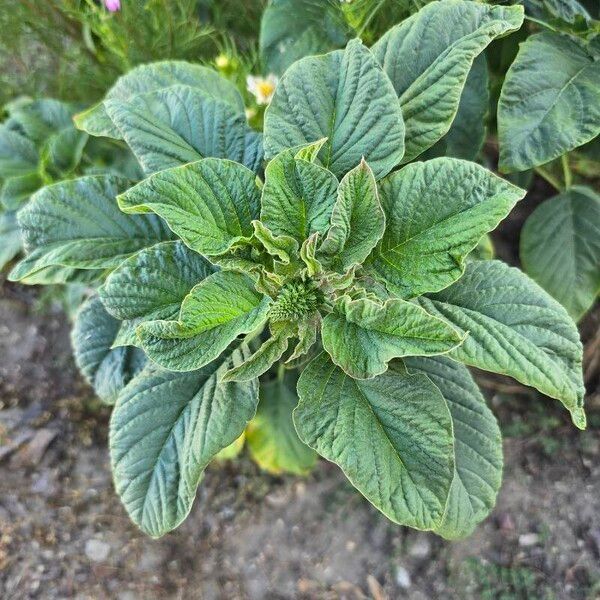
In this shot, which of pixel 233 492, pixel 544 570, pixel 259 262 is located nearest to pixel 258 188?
pixel 259 262

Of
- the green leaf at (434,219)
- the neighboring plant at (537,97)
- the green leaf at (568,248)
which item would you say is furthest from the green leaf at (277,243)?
the green leaf at (568,248)

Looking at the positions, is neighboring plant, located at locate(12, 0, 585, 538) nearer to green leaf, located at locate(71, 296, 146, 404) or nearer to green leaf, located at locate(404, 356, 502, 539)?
green leaf, located at locate(404, 356, 502, 539)

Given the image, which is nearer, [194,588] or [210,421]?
[210,421]

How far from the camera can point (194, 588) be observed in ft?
4.88

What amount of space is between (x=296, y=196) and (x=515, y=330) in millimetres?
315

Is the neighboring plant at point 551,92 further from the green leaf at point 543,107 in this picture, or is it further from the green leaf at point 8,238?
the green leaf at point 8,238

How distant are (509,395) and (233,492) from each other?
0.72m

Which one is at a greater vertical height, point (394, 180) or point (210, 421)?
point (394, 180)

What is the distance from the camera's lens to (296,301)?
0.82 metres

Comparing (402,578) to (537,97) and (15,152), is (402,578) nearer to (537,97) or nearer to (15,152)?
(537,97)

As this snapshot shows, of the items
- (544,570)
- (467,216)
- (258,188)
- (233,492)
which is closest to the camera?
(467,216)

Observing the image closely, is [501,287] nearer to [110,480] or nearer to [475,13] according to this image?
[475,13]

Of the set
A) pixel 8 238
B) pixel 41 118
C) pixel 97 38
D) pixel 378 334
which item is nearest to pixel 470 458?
pixel 378 334

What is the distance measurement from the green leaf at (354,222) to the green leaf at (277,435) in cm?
58
